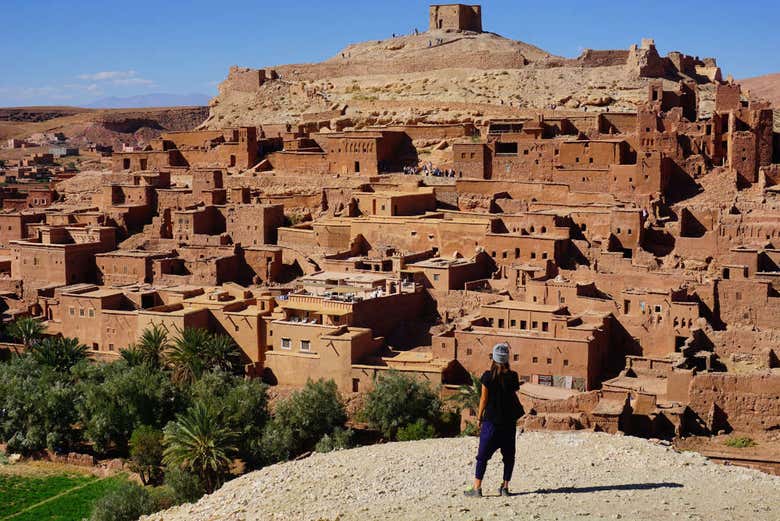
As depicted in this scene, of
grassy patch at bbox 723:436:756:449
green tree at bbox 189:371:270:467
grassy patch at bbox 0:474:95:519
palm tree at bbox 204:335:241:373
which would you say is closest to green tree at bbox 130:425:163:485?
green tree at bbox 189:371:270:467

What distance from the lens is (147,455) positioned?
23656 millimetres

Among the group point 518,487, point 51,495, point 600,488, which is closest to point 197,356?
point 51,495

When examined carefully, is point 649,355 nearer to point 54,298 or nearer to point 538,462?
point 538,462

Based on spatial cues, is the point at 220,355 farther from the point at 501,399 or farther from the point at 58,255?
the point at 501,399

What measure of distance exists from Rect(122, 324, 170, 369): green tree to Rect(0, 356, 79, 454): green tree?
159 centimetres

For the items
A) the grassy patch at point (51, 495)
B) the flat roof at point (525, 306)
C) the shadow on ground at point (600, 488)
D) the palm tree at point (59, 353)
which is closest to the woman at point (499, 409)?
the shadow on ground at point (600, 488)

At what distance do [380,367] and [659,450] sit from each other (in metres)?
11.7

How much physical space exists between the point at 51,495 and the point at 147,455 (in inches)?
88.5

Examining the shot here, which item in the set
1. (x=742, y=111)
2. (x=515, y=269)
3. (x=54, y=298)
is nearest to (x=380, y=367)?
(x=515, y=269)

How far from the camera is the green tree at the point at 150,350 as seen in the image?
2709cm

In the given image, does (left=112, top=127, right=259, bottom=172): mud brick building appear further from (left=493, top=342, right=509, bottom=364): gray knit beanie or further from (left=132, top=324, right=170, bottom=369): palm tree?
(left=493, top=342, right=509, bottom=364): gray knit beanie

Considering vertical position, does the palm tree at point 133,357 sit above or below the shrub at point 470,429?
above

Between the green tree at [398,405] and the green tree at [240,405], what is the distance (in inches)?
95.2

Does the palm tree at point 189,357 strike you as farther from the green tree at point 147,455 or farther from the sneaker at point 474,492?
the sneaker at point 474,492
